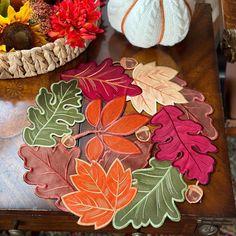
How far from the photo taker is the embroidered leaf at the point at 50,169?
27.5 inches

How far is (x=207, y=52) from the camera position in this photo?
3.00 feet

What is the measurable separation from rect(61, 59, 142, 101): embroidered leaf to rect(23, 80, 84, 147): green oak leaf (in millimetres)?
19

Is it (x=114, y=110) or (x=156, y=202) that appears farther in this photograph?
(x=114, y=110)

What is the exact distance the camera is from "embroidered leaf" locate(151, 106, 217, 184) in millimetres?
724

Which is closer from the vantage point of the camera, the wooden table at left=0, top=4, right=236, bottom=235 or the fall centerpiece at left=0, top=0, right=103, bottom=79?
the wooden table at left=0, top=4, right=236, bottom=235

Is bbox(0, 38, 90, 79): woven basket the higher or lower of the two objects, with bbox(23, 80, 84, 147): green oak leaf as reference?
higher

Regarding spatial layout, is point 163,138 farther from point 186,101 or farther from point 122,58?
point 122,58

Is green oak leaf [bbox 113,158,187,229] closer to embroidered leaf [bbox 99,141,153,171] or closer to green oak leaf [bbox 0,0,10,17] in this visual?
embroidered leaf [bbox 99,141,153,171]

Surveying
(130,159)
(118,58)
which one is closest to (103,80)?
(118,58)

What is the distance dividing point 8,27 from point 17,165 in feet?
0.88

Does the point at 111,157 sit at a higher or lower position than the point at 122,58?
lower

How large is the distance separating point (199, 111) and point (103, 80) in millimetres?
197

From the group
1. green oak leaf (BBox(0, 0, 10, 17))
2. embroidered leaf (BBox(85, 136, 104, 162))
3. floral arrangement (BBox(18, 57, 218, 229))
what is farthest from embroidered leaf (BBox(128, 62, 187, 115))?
green oak leaf (BBox(0, 0, 10, 17))

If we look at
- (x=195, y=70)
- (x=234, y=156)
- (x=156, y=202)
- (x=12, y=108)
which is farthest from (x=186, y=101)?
(x=234, y=156)
